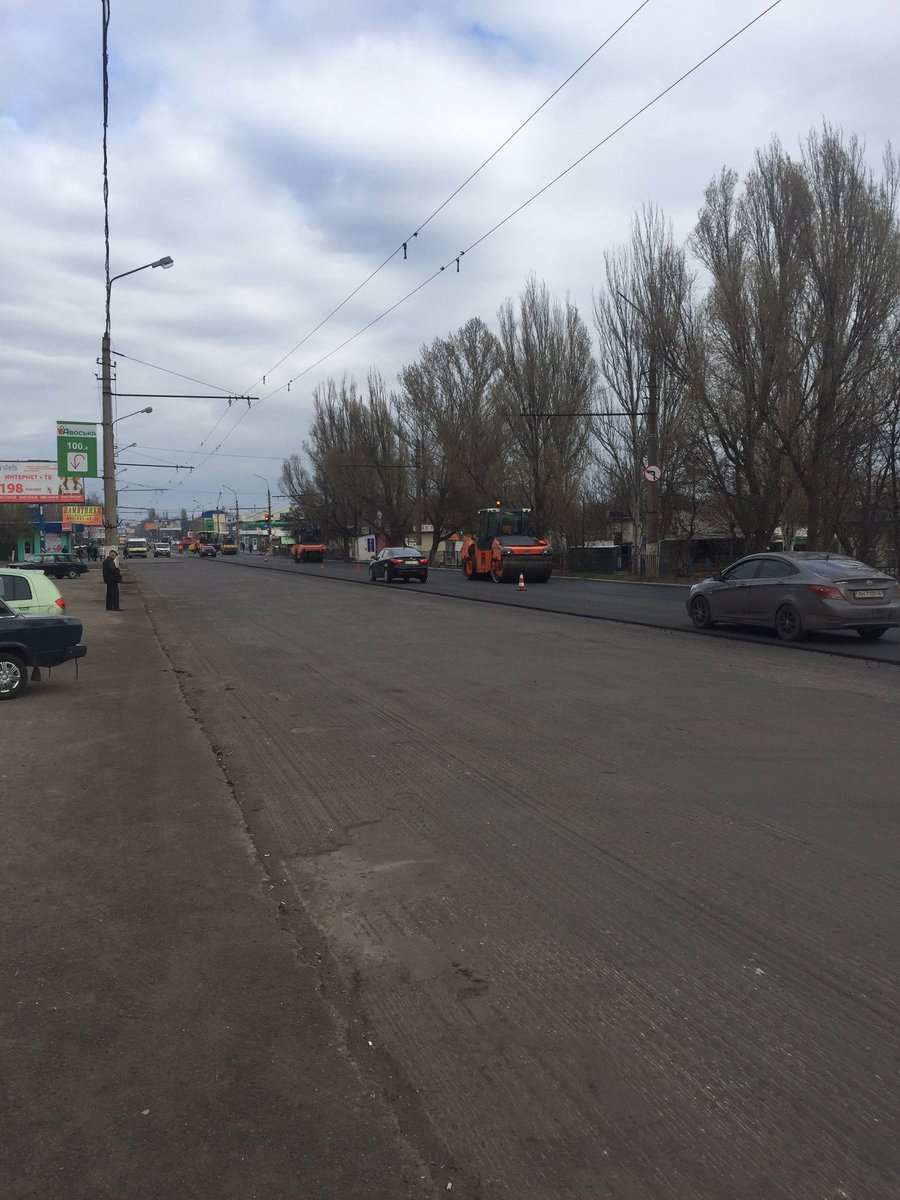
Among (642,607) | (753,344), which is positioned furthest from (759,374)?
(642,607)

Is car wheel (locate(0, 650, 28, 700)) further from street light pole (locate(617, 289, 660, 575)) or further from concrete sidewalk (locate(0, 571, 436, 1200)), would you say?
street light pole (locate(617, 289, 660, 575))

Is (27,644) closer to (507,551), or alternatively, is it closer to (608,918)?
(608,918)

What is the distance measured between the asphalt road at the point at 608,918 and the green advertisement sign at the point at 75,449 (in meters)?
38.4

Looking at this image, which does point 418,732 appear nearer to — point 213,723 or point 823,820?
point 213,723

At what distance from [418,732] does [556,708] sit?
1671mm

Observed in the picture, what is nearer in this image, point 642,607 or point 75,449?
point 642,607

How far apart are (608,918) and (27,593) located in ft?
36.3

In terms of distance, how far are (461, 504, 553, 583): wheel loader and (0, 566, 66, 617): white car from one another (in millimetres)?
23155

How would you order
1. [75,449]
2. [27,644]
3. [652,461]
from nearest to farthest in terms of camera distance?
[27,644]
[652,461]
[75,449]

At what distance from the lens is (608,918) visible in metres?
4.25

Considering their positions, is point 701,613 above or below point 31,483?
below

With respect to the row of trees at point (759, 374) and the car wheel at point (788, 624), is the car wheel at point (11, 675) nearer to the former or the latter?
the car wheel at point (788, 624)

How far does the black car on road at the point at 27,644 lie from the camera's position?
1041 centimetres

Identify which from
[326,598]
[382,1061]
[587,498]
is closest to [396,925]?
[382,1061]
